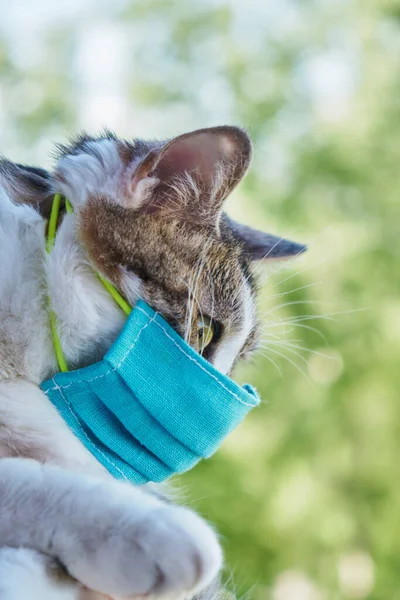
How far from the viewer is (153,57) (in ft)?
11.6

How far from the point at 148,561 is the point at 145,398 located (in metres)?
0.23

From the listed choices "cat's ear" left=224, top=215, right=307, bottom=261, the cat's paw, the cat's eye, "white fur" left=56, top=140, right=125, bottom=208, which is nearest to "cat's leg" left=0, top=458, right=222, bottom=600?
the cat's paw

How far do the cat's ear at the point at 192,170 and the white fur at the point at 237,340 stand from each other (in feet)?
0.55

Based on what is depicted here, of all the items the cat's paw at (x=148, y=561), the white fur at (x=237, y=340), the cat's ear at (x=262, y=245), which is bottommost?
the cat's paw at (x=148, y=561)

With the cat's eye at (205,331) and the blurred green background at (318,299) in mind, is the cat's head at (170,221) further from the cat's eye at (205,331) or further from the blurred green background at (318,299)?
the blurred green background at (318,299)

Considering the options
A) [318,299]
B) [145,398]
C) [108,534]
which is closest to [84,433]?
[145,398]

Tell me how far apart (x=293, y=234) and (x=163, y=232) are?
1632mm

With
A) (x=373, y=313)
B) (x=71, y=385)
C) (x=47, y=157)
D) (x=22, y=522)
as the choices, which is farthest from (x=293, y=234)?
(x=22, y=522)

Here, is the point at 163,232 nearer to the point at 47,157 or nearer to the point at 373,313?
the point at 47,157

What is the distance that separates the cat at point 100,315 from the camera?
26.2 inches

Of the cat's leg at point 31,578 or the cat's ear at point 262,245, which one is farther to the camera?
the cat's ear at point 262,245

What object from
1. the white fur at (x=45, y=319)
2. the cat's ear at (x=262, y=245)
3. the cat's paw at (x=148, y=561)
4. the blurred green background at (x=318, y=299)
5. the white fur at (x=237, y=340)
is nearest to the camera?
the cat's paw at (x=148, y=561)

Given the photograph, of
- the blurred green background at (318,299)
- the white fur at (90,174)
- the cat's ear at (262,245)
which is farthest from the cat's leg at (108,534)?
the blurred green background at (318,299)

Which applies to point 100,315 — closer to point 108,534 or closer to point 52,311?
point 52,311
